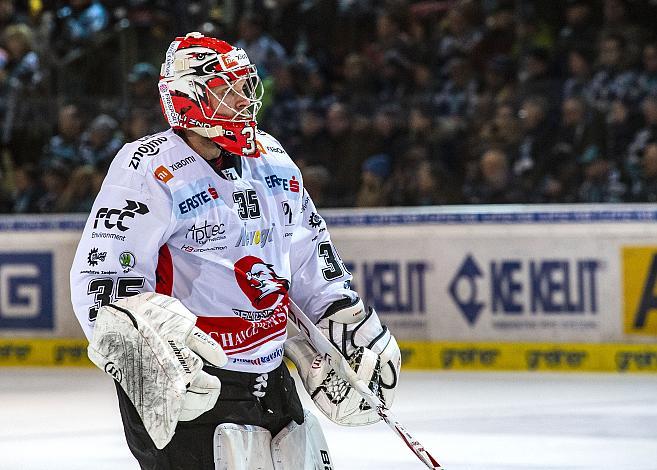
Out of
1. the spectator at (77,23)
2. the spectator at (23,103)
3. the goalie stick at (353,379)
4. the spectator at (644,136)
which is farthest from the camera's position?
the spectator at (77,23)

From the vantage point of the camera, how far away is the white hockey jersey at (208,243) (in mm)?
2609

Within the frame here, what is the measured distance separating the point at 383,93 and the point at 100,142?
5.97ft

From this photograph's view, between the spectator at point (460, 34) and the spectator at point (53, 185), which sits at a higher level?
the spectator at point (460, 34)

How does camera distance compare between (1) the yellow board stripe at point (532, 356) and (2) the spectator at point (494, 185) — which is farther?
(2) the spectator at point (494, 185)

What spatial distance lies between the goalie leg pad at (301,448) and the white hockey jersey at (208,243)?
16cm

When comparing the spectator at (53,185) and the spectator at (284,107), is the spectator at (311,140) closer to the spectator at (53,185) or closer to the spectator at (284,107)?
the spectator at (284,107)

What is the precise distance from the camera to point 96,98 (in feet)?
27.5

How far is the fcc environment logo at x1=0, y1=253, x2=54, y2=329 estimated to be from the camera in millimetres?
7598

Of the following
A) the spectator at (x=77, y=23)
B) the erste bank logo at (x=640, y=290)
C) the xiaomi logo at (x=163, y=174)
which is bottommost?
the erste bank logo at (x=640, y=290)

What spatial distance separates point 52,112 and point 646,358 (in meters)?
4.09

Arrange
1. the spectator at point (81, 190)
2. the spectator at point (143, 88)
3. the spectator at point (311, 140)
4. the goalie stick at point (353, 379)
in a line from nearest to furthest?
the goalie stick at point (353, 379), the spectator at point (311, 140), the spectator at point (81, 190), the spectator at point (143, 88)

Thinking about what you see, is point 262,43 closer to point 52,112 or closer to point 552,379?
point 52,112

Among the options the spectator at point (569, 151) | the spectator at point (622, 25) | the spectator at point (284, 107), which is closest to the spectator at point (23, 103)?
the spectator at point (284, 107)

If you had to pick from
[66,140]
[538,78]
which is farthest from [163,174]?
[66,140]
